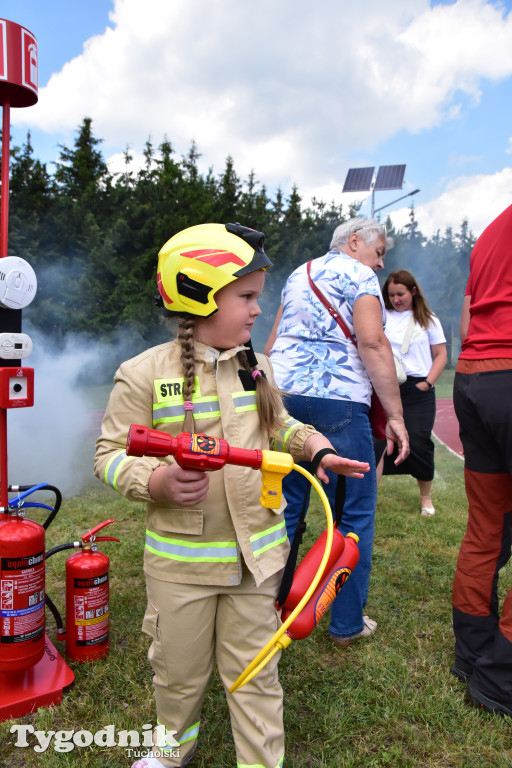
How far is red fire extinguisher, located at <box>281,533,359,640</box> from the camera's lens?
1.46 metres

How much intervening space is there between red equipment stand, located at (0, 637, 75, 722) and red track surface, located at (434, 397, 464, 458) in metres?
7.51

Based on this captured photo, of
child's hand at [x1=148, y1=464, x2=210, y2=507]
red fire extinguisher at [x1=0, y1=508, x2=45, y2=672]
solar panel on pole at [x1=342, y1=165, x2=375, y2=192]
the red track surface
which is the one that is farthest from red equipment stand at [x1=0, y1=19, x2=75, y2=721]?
solar panel on pole at [x1=342, y1=165, x2=375, y2=192]

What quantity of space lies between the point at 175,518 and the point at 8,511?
1.10 m

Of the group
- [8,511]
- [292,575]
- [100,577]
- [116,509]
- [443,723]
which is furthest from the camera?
[116,509]

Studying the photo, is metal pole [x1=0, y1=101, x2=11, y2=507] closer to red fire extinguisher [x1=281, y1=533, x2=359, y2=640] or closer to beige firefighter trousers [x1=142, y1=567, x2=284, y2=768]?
beige firefighter trousers [x1=142, y1=567, x2=284, y2=768]

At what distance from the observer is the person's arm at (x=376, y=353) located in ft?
8.66

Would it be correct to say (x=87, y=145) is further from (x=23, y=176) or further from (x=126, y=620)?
(x=126, y=620)

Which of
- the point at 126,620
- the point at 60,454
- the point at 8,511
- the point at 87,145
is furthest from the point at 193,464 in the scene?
the point at 87,145

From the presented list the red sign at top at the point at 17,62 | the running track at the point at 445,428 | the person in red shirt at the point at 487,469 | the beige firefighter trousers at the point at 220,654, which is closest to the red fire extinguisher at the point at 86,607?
the beige firefighter trousers at the point at 220,654

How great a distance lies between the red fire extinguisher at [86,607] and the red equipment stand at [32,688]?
0.12 meters

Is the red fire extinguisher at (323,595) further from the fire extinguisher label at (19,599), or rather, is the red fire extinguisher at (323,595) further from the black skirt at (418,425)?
the black skirt at (418,425)

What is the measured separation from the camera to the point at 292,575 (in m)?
1.65

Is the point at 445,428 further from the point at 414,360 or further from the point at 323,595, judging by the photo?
the point at 323,595

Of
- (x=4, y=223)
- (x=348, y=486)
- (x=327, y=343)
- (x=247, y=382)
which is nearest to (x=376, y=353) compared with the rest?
(x=327, y=343)
